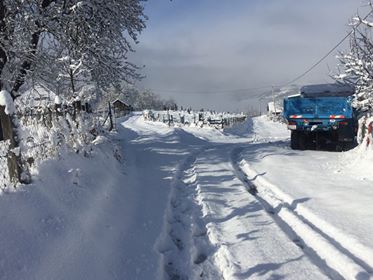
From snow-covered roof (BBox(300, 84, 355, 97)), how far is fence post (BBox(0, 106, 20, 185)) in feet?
42.4

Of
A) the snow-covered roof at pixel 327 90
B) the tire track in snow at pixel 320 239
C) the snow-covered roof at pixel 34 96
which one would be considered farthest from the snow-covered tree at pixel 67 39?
the snow-covered roof at pixel 327 90

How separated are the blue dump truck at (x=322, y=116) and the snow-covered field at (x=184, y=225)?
537cm

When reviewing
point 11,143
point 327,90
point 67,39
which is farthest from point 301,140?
point 11,143

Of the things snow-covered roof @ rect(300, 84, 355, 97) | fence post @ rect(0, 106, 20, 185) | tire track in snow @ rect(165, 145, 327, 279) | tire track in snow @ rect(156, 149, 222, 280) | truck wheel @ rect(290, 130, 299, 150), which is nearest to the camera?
tire track in snow @ rect(165, 145, 327, 279)

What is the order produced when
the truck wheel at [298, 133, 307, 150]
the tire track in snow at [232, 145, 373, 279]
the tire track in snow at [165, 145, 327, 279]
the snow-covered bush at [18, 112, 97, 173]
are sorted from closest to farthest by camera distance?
the tire track in snow at [232, 145, 373, 279] → the tire track in snow at [165, 145, 327, 279] → the snow-covered bush at [18, 112, 97, 173] → the truck wheel at [298, 133, 307, 150]

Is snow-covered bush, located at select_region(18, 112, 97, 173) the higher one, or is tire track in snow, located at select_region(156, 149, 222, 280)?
snow-covered bush, located at select_region(18, 112, 97, 173)

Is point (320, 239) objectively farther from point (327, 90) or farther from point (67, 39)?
point (327, 90)

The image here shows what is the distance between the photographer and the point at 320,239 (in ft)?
18.2

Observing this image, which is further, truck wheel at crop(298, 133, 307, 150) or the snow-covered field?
truck wheel at crop(298, 133, 307, 150)

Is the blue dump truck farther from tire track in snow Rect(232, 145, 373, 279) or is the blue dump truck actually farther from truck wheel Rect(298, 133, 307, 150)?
tire track in snow Rect(232, 145, 373, 279)

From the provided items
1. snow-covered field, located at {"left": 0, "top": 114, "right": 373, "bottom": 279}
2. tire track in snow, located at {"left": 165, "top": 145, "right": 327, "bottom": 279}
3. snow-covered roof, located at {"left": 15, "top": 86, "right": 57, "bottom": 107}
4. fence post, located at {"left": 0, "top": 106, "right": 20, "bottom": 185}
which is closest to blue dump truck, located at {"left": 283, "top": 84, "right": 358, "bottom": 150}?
snow-covered field, located at {"left": 0, "top": 114, "right": 373, "bottom": 279}

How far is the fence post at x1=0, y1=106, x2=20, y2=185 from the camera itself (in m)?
5.94

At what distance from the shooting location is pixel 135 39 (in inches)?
548

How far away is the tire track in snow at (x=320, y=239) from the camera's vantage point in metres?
4.67
